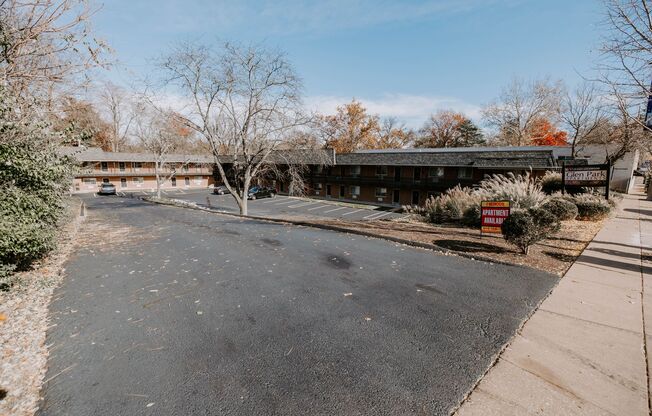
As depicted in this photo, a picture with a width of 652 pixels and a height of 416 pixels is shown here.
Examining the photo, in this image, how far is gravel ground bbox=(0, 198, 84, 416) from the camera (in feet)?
10.2

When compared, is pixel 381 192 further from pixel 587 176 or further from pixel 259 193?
pixel 587 176

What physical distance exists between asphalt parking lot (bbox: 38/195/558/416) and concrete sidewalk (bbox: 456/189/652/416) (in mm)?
262

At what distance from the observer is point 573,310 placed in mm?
4953

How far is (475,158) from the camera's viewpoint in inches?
1148

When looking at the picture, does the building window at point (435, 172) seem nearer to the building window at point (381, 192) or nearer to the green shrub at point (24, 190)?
the building window at point (381, 192)

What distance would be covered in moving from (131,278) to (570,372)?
8.16 m

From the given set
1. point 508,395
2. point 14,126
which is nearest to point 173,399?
point 508,395

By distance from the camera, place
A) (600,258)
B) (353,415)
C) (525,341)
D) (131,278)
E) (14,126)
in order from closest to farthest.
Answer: (353,415) < (525,341) < (14,126) < (131,278) < (600,258)

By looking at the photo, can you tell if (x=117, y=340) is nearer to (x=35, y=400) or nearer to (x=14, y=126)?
(x=35, y=400)

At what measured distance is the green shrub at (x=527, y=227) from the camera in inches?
294

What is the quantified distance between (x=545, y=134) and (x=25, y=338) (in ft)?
194

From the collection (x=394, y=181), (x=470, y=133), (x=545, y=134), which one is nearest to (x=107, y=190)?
(x=394, y=181)

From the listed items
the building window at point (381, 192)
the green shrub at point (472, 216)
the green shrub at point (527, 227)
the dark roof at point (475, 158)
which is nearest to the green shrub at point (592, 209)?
the green shrub at point (472, 216)

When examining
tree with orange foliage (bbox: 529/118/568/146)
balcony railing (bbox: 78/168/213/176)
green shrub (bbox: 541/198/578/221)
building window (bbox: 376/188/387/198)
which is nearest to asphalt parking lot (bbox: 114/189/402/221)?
building window (bbox: 376/188/387/198)
